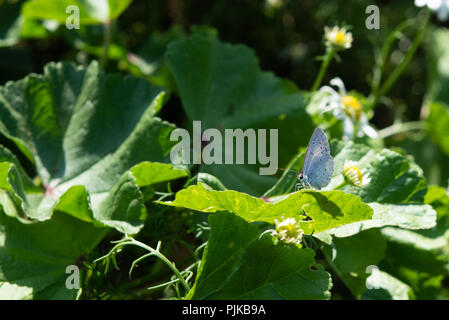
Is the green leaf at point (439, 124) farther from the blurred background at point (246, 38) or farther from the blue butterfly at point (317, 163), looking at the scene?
the blue butterfly at point (317, 163)

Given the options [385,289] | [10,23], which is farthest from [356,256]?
[10,23]

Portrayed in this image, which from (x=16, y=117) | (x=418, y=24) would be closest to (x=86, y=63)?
(x=16, y=117)

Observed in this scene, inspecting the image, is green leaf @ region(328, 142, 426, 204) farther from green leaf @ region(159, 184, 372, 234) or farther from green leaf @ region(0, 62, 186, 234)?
green leaf @ region(0, 62, 186, 234)

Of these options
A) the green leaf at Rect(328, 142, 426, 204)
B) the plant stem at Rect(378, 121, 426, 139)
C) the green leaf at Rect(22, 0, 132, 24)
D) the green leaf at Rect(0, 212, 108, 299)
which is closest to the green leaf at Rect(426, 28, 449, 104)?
the plant stem at Rect(378, 121, 426, 139)

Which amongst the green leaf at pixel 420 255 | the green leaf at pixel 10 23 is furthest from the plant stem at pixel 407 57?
the green leaf at pixel 10 23

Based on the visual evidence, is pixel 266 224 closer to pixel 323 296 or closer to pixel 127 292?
pixel 323 296

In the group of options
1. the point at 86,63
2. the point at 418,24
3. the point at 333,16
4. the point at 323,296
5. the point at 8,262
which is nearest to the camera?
A: the point at 323,296
